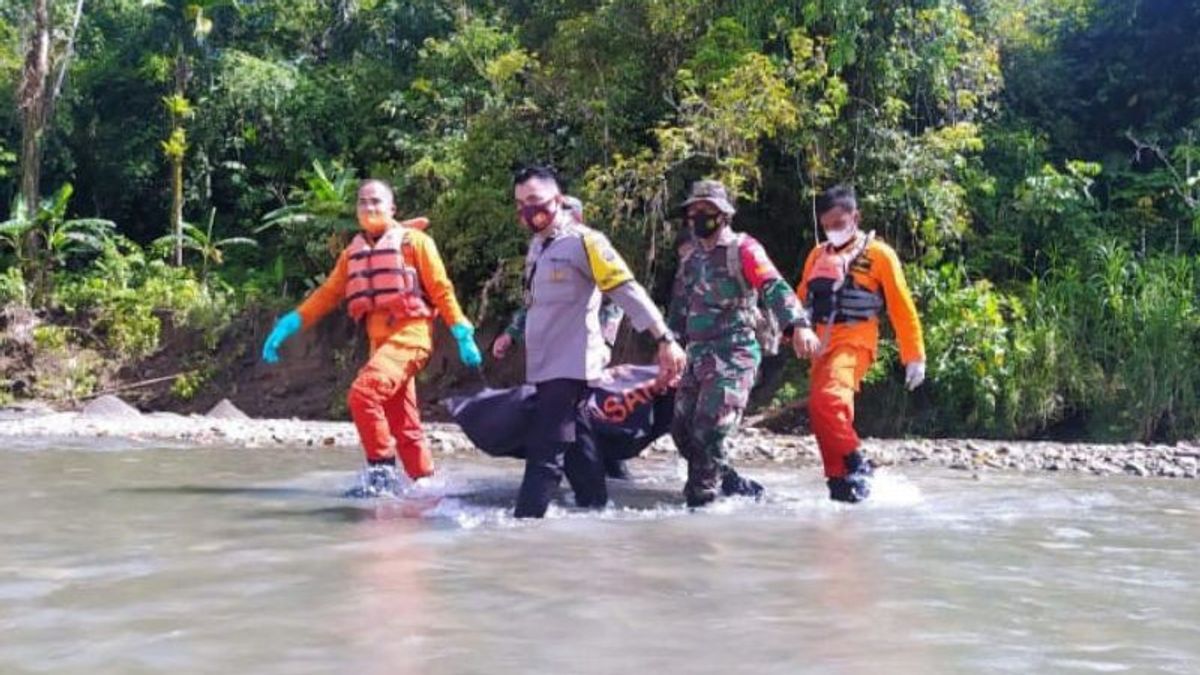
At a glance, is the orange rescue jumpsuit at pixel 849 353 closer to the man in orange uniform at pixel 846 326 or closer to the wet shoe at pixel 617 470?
the man in orange uniform at pixel 846 326

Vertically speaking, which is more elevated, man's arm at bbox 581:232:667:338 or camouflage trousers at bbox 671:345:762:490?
man's arm at bbox 581:232:667:338

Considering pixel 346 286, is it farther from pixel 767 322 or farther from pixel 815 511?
pixel 815 511

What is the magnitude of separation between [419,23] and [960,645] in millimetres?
18875

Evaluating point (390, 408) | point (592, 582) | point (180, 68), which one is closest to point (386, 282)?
point (390, 408)

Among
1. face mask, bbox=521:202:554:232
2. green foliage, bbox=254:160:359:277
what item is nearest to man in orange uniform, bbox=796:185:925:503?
face mask, bbox=521:202:554:232

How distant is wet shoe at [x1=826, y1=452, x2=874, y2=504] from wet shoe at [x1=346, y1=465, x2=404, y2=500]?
7.49 ft

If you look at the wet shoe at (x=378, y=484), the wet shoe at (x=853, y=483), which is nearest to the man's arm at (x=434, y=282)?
the wet shoe at (x=378, y=484)

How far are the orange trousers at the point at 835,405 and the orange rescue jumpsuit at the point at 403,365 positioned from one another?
196 centimetres

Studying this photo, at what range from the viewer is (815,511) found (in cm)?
646

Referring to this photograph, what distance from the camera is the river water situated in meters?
3.56

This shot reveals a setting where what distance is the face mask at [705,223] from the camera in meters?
6.66

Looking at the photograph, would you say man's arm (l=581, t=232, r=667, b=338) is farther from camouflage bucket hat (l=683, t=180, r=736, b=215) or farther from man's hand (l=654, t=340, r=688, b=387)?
camouflage bucket hat (l=683, t=180, r=736, b=215)

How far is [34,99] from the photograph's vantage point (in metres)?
19.6

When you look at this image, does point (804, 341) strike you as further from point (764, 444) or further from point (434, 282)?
point (764, 444)
